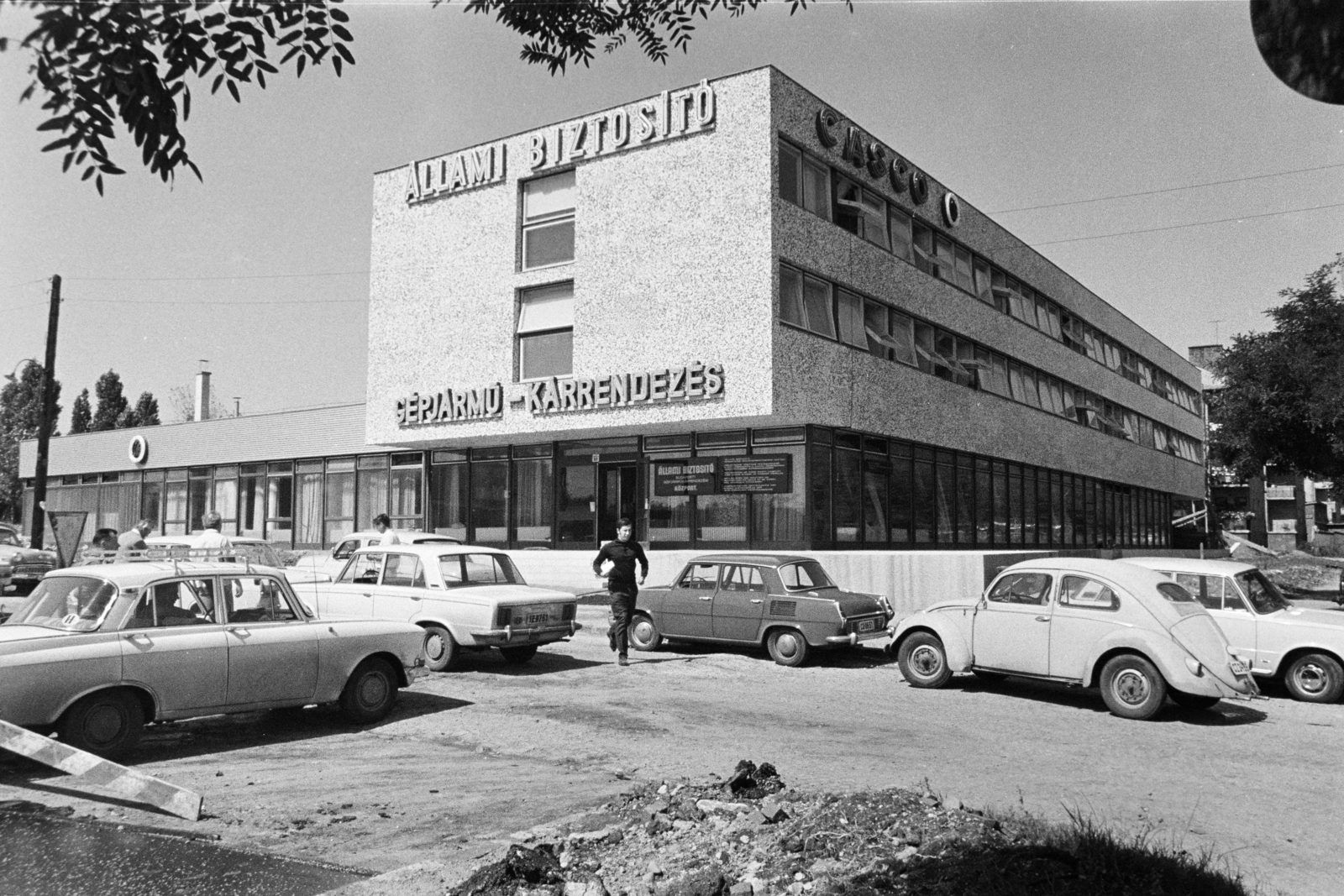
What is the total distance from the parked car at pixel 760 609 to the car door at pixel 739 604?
12 mm

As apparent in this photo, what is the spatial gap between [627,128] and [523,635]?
1364cm

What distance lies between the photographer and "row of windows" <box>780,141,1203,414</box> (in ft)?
71.7

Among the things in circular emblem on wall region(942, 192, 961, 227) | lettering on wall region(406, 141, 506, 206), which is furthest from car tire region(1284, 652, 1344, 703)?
lettering on wall region(406, 141, 506, 206)

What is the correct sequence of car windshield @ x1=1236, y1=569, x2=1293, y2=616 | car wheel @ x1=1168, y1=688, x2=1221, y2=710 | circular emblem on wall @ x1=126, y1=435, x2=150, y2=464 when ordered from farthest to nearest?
circular emblem on wall @ x1=126, y1=435, x2=150, y2=464 → car windshield @ x1=1236, y1=569, x2=1293, y2=616 → car wheel @ x1=1168, y1=688, x2=1221, y2=710

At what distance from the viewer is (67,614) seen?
26.1 feet

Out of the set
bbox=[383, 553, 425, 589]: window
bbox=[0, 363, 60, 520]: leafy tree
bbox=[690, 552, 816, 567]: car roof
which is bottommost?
bbox=[383, 553, 425, 589]: window

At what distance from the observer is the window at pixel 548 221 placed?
23703 mm

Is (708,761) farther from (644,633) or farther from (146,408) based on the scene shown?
(146,408)

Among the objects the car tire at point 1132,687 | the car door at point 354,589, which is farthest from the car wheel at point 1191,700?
the car door at point 354,589

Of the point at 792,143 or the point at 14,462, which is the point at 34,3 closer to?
the point at 792,143

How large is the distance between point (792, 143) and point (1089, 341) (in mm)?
24542

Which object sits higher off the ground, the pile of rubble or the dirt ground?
the pile of rubble

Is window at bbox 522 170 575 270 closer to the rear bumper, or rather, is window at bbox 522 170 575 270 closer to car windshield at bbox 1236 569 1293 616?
the rear bumper

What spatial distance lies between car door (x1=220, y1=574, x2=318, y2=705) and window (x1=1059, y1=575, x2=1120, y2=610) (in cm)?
762
